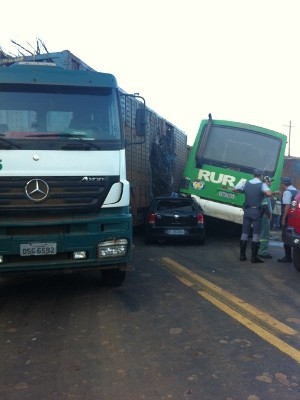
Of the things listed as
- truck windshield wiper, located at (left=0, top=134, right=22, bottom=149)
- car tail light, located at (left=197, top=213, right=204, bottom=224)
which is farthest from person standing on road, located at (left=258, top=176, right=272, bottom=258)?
truck windshield wiper, located at (left=0, top=134, right=22, bottom=149)

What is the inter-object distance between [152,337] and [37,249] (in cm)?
185

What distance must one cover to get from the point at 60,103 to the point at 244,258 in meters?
5.43

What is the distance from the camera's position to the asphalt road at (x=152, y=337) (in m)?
A: 3.63

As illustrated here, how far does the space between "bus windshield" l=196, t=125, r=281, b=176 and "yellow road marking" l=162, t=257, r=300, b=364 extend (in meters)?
5.31

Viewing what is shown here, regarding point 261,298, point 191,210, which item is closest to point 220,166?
point 191,210

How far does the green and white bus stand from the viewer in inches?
487

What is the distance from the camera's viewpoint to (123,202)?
6051 millimetres

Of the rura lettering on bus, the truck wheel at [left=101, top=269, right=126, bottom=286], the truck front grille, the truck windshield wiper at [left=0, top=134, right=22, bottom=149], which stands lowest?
the truck wheel at [left=101, top=269, right=126, bottom=286]

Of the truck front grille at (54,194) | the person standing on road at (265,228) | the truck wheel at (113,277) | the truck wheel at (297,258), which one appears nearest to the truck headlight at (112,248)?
the truck front grille at (54,194)

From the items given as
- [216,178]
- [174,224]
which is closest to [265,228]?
[174,224]

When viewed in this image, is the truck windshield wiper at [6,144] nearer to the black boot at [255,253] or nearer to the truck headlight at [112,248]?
the truck headlight at [112,248]

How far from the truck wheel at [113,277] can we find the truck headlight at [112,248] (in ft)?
2.72

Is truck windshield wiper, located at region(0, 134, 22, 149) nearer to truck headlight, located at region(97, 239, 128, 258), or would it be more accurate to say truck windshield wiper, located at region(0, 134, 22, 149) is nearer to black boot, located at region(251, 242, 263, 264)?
truck headlight, located at region(97, 239, 128, 258)

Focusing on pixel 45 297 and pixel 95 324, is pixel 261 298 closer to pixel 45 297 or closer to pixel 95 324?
pixel 95 324
